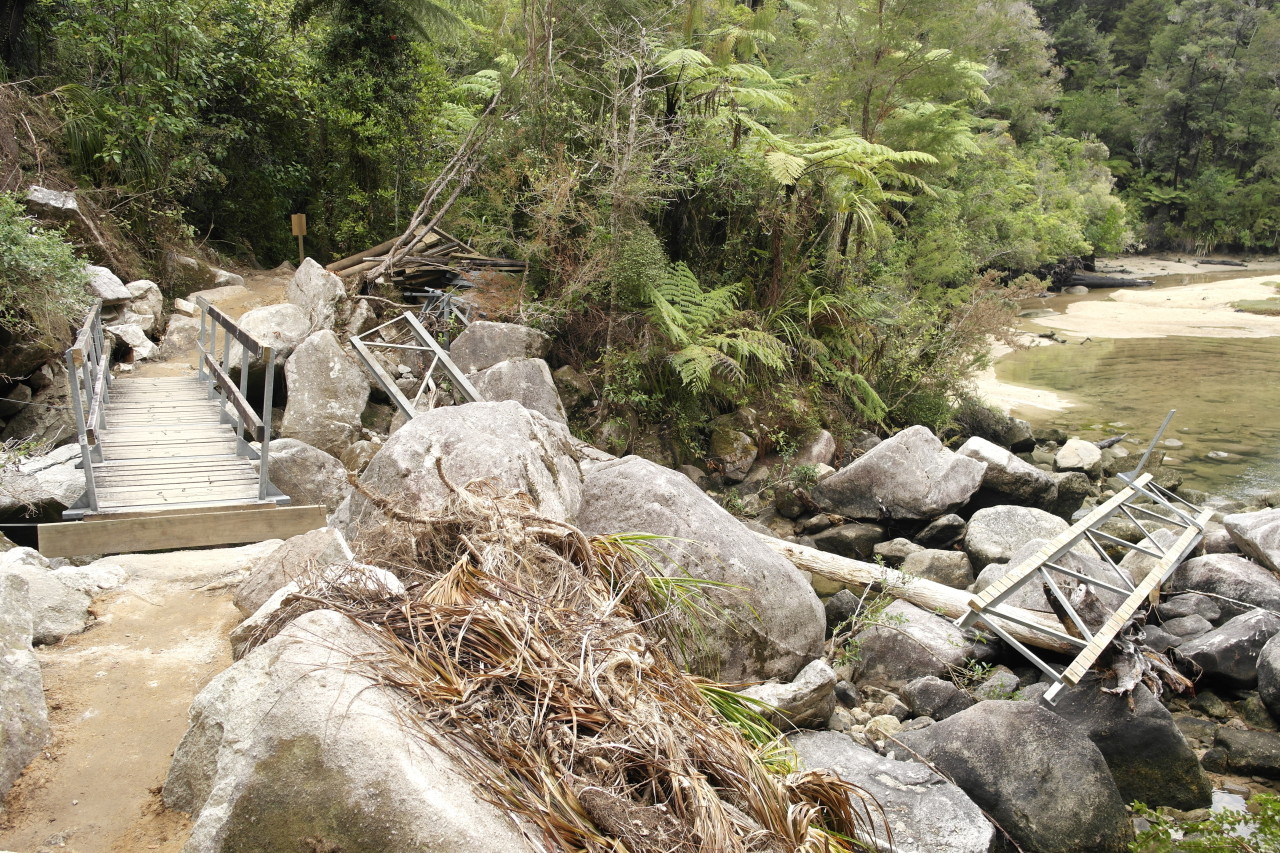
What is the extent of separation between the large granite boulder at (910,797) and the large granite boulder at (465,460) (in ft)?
6.48

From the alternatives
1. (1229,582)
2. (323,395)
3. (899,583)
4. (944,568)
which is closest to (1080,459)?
(1229,582)

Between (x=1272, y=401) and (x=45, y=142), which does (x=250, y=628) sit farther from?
(x=1272, y=401)

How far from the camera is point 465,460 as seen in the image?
15.5ft

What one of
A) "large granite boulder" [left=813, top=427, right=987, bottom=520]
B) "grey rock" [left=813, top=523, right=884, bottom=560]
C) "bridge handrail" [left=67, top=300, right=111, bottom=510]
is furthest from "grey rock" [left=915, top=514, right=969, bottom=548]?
"bridge handrail" [left=67, top=300, right=111, bottom=510]

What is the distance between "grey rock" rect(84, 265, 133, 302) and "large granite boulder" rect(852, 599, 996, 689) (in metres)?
8.72

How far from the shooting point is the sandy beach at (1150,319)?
17297 millimetres

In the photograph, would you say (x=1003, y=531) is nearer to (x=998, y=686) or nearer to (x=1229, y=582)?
(x=1229, y=582)

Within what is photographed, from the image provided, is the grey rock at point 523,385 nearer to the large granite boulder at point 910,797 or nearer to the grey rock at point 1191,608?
the large granite boulder at point 910,797

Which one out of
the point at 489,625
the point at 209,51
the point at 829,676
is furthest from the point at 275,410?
the point at 489,625

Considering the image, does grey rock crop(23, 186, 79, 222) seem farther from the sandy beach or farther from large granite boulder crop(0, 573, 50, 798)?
the sandy beach

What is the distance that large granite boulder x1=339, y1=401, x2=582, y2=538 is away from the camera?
4613 millimetres

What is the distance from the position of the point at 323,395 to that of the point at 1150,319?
24139mm

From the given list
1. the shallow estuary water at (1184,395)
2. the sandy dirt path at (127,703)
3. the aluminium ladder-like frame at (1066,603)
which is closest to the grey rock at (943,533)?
the aluminium ladder-like frame at (1066,603)

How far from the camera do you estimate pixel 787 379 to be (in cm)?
1183
